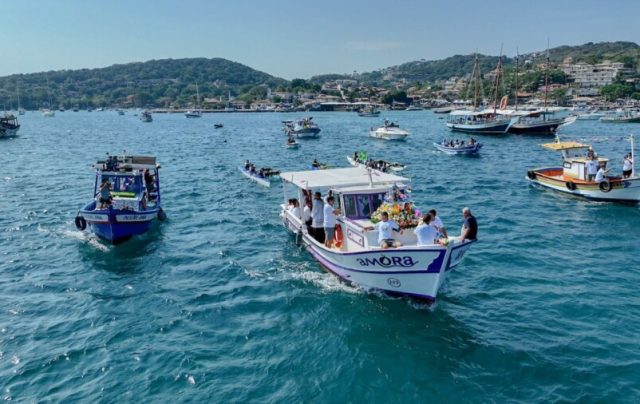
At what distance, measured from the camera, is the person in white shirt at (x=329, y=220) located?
20625 mm

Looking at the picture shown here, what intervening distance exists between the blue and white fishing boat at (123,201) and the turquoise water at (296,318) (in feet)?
2.92

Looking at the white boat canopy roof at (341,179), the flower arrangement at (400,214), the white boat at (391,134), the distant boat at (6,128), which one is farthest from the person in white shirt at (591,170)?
the distant boat at (6,128)

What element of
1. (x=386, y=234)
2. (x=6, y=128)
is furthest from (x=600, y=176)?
(x=6, y=128)

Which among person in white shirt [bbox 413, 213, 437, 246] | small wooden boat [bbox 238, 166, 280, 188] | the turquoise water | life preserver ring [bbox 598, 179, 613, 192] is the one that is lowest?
the turquoise water

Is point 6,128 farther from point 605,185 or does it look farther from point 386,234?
point 386,234

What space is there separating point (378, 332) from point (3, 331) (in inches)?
474

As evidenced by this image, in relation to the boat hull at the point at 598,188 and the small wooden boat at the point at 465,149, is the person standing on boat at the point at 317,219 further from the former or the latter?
the small wooden boat at the point at 465,149

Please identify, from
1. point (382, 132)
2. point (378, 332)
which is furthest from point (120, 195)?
point (382, 132)

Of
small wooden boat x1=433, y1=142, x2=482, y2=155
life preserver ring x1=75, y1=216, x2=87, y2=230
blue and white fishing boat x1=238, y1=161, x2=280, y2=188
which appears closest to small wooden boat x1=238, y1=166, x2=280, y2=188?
blue and white fishing boat x1=238, y1=161, x2=280, y2=188

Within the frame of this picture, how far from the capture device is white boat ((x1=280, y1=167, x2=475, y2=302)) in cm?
1681

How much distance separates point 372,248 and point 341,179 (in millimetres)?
5703

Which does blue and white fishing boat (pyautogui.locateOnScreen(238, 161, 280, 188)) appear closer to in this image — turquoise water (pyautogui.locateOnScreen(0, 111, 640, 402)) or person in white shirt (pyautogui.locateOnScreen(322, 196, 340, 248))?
turquoise water (pyautogui.locateOnScreen(0, 111, 640, 402))

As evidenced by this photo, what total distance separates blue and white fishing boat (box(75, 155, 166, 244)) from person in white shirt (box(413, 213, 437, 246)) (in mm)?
15301

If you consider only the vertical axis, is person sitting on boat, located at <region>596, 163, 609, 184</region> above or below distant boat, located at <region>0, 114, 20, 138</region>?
below
